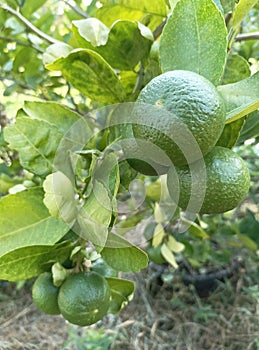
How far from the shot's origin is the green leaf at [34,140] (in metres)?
0.52

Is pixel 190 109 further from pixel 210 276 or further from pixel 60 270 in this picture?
pixel 210 276

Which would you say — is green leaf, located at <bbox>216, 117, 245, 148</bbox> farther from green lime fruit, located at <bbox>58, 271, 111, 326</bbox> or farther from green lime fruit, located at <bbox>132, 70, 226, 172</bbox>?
green lime fruit, located at <bbox>58, 271, 111, 326</bbox>

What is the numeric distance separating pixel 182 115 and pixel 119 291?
37cm

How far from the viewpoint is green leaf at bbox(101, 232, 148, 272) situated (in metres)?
0.48

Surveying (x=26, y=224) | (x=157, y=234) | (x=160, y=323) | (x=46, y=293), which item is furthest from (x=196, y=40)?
(x=160, y=323)

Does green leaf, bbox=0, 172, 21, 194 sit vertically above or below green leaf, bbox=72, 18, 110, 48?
below

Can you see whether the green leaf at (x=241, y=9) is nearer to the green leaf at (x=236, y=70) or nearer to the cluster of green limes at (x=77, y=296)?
the green leaf at (x=236, y=70)

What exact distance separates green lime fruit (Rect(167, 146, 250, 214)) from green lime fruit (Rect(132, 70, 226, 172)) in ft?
0.08

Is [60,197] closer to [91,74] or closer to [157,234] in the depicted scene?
[91,74]

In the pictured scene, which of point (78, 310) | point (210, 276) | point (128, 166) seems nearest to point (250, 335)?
point (210, 276)

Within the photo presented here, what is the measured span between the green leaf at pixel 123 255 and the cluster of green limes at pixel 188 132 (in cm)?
9

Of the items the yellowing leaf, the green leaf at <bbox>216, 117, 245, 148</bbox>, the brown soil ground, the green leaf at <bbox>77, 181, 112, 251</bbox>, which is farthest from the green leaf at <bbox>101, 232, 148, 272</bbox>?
the brown soil ground

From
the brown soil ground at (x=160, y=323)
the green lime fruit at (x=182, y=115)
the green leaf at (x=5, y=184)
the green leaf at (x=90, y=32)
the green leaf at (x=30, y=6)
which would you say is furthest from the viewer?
the brown soil ground at (x=160, y=323)

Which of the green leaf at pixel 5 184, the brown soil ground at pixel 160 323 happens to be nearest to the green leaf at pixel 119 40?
the green leaf at pixel 5 184
